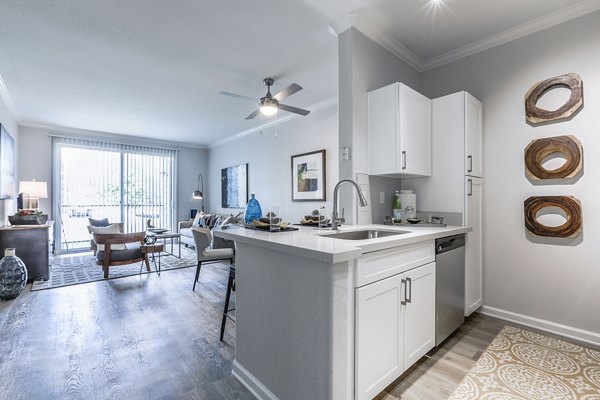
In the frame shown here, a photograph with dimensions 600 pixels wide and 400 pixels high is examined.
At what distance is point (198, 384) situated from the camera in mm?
1796

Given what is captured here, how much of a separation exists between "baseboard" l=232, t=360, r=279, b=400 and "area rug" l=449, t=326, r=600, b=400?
1066mm

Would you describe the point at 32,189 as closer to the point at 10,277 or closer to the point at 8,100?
the point at 8,100

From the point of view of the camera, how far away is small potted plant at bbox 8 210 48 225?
13.3 ft

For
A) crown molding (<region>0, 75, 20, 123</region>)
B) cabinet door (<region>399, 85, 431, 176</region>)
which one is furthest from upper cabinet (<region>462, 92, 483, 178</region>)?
crown molding (<region>0, 75, 20, 123</region>)

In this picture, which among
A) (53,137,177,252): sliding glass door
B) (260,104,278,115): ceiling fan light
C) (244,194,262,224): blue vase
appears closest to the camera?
(244,194,262,224): blue vase

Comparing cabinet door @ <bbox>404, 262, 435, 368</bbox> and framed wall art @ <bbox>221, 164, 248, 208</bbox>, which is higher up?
framed wall art @ <bbox>221, 164, 248, 208</bbox>

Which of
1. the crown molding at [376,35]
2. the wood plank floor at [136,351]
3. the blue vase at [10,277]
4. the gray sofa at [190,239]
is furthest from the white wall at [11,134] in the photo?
the crown molding at [376,35]

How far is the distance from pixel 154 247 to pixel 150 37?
2894mm

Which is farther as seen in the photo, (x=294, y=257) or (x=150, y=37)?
(x=150, y=37)

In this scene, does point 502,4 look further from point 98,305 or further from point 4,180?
point 4,180

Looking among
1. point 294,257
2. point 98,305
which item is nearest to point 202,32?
point 294,257

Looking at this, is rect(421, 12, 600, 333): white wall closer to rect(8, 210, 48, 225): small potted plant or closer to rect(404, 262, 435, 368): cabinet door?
rect(404, 262, 435, 368): cabinet door

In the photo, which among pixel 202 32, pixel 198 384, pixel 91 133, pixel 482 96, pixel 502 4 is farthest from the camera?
pixel 91 133

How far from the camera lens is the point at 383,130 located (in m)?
2.50
